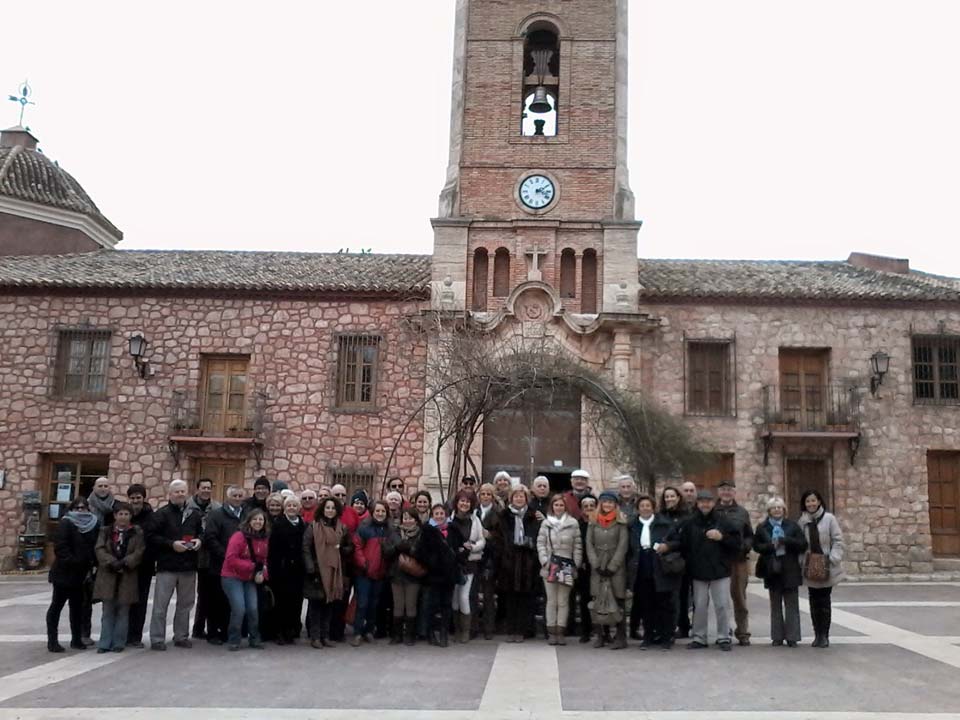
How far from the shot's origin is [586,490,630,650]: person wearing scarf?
26.5 feet

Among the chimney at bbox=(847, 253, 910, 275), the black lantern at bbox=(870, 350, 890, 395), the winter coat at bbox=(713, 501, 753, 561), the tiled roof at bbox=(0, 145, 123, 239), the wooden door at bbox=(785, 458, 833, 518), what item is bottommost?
the winter coat at bbox=(713, 501, 753, 561)

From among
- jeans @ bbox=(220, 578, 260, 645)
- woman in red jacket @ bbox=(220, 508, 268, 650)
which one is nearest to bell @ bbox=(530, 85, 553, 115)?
woman in red jacket @ bbox=(220, 508, 268, 650)

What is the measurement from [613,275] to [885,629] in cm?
867

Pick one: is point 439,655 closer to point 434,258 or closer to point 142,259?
point 434,258

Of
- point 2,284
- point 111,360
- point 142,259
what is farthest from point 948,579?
point 2,284

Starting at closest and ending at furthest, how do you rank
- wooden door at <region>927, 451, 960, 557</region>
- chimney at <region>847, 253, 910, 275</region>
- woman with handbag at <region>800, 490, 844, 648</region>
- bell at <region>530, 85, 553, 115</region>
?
woman with handbag at <region>800, 490, 844, 648</region> → wooden door at <region>927, 451, 960, 557</region> → bell at <region>530, 85, 553, 115</region> → chimney at <region>847, 253, 910, 275</region>

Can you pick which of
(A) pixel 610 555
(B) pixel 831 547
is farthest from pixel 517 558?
(B) pixel 831 547

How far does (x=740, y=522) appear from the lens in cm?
829

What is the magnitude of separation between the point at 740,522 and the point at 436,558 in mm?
2961

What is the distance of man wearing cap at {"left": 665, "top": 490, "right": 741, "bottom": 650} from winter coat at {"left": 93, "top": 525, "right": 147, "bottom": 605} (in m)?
4.97

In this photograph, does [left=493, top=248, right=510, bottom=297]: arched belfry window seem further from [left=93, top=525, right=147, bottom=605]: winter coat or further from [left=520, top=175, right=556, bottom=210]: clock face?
[left=93, top=525, right=147, bottom=605]: winter coat

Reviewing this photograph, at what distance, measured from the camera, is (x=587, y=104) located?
57.4 feet

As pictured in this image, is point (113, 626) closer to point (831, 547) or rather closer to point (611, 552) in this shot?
point (611, 552)

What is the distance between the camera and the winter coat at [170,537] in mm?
8055
